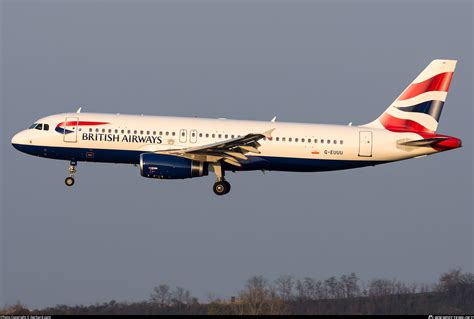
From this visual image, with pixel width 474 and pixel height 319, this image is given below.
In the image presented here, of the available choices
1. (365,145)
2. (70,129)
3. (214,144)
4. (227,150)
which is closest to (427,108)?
(365,145)

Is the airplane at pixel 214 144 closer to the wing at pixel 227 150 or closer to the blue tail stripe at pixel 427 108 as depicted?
the wing at pixel 227 150

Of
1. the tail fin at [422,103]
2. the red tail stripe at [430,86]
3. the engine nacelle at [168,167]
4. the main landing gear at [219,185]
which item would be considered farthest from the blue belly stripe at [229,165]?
the red tail stripe at [430,86]

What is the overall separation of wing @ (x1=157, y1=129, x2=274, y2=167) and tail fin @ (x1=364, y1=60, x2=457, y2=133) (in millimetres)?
8164

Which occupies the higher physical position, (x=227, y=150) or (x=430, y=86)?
(x=430, y=86)

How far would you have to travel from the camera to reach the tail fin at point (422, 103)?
260 feet

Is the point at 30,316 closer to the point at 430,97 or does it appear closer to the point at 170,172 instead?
the point at 170,172

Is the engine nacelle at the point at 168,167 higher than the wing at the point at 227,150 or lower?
lower

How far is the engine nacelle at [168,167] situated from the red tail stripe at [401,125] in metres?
11.6

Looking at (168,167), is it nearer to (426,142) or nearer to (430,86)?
(426,142)

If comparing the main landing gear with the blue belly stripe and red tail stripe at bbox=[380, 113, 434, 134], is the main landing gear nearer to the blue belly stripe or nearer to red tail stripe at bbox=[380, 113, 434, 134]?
the blue belly stripe

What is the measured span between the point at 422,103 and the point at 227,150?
42.0 feet

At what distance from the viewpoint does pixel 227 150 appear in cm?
7544

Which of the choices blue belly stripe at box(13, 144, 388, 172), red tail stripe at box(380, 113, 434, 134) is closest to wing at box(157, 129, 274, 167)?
blue belly stripe at box(13, 144, 388, 172)

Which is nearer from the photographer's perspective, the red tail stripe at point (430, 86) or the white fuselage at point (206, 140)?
the white fuselage at point (206, 140)
